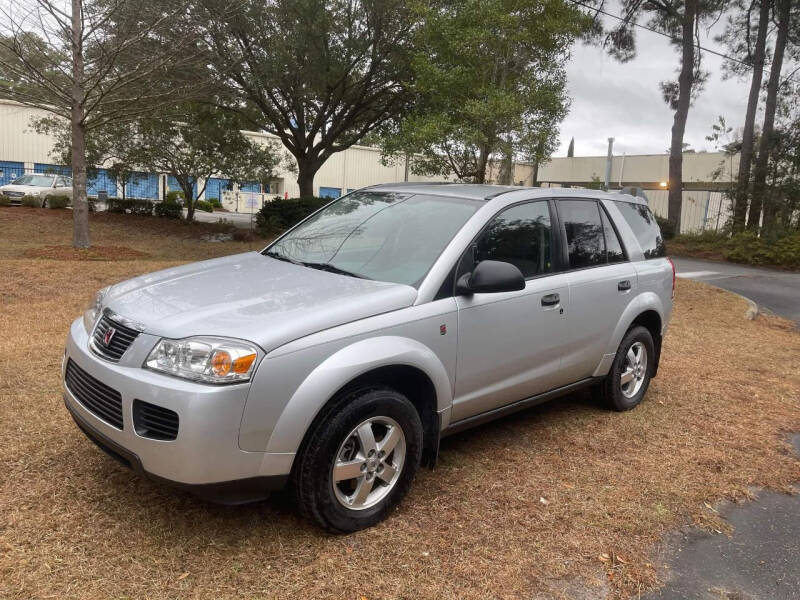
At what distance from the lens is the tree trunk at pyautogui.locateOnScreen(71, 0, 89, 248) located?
11109mm

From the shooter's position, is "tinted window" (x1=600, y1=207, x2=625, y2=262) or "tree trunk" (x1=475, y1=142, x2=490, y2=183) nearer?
"tinted window" (x1=600, y1=207, x2=625, y2=262)

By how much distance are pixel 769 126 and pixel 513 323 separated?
71.9ft

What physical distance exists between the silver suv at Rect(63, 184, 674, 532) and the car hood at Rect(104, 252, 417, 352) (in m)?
0.01

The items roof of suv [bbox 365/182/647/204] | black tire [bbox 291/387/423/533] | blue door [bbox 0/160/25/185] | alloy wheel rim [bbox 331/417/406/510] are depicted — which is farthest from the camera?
blue door [bbox 0/160/25/185]

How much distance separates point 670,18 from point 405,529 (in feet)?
77.2

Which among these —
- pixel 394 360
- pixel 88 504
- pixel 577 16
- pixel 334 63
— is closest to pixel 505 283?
pixel 394 360

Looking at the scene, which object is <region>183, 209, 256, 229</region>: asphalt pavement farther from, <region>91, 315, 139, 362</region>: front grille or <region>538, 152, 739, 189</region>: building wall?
<region>91, 315, 139, 362</region>: front grille

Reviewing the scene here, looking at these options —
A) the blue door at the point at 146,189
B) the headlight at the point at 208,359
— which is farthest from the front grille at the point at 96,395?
the blue door at the point at 146,189

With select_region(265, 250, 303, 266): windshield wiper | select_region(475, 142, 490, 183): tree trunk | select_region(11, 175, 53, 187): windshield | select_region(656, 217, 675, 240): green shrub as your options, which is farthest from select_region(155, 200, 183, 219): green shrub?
select_region(265, 250, 303, 266): windshield wiper

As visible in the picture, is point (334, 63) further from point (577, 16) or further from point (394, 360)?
point (394, 360)

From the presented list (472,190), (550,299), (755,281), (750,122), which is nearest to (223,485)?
(550,299)

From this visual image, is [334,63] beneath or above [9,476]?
above

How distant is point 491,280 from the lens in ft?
11.1

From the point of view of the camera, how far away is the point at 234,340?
2.70 meters
